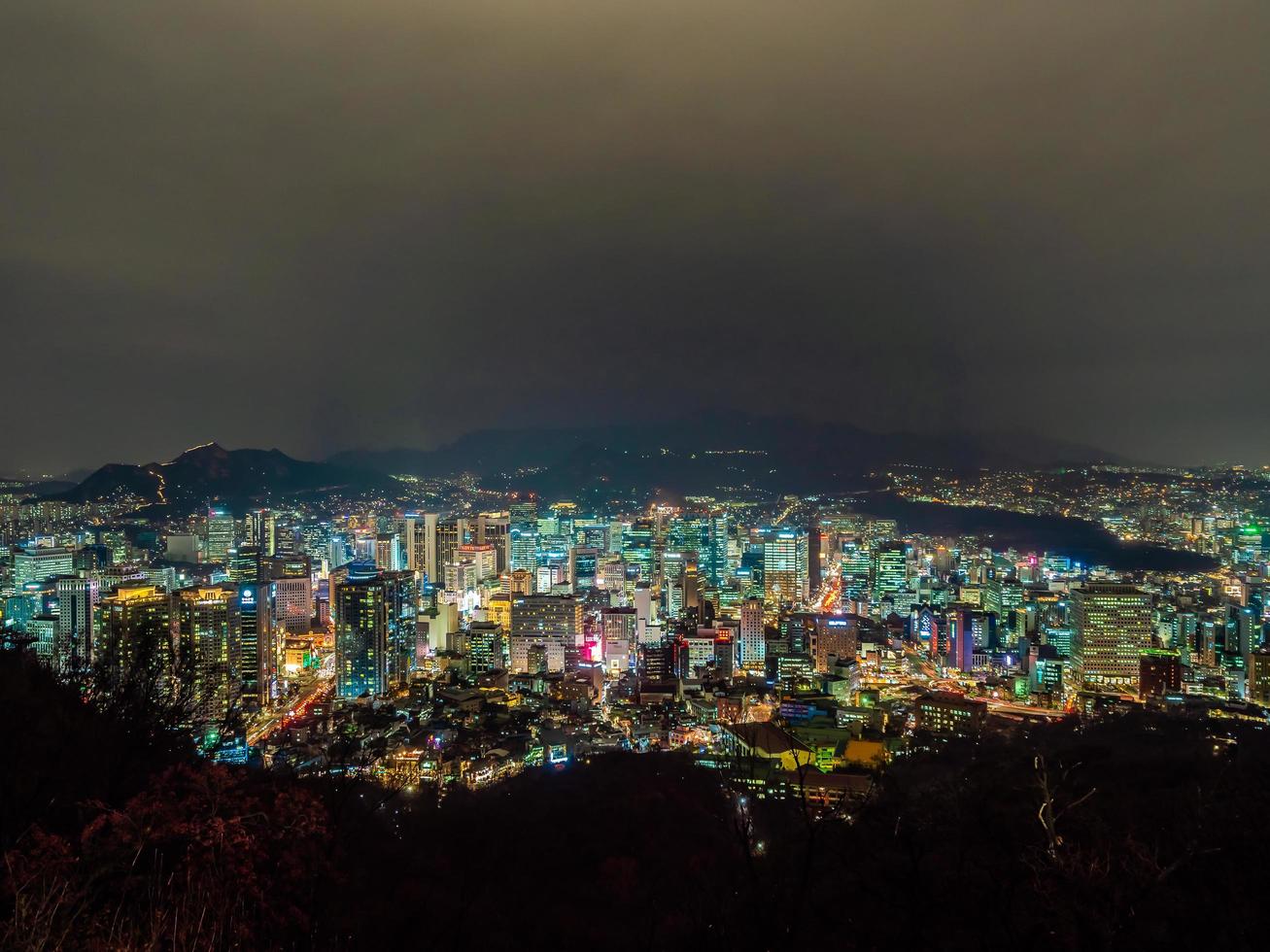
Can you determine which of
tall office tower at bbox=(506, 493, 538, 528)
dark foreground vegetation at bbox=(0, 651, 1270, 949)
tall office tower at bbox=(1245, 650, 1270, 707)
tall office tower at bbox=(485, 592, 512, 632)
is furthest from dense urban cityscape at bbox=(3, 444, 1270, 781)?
tall office tower at bbox=(506, 493, 538, 528)

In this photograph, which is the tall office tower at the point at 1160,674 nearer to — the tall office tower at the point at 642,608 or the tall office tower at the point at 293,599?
the tall office tower at the point at 642,608

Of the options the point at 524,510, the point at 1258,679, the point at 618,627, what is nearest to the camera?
the point at 1258,679

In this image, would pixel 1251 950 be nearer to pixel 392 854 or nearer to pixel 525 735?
pixel 392 854

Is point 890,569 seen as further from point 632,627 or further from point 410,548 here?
point 410,548

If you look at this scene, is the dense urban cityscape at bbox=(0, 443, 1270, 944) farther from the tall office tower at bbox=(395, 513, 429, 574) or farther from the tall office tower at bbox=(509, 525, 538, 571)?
the tall office tower at bbox=(509, 525, 538, 571)

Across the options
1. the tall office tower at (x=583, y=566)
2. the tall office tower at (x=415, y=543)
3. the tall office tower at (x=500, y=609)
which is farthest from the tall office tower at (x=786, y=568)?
the tall office tower at (x=415, y=543)

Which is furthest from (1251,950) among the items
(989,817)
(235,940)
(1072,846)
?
(235,940)

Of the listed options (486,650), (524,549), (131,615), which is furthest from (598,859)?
(524,549)
